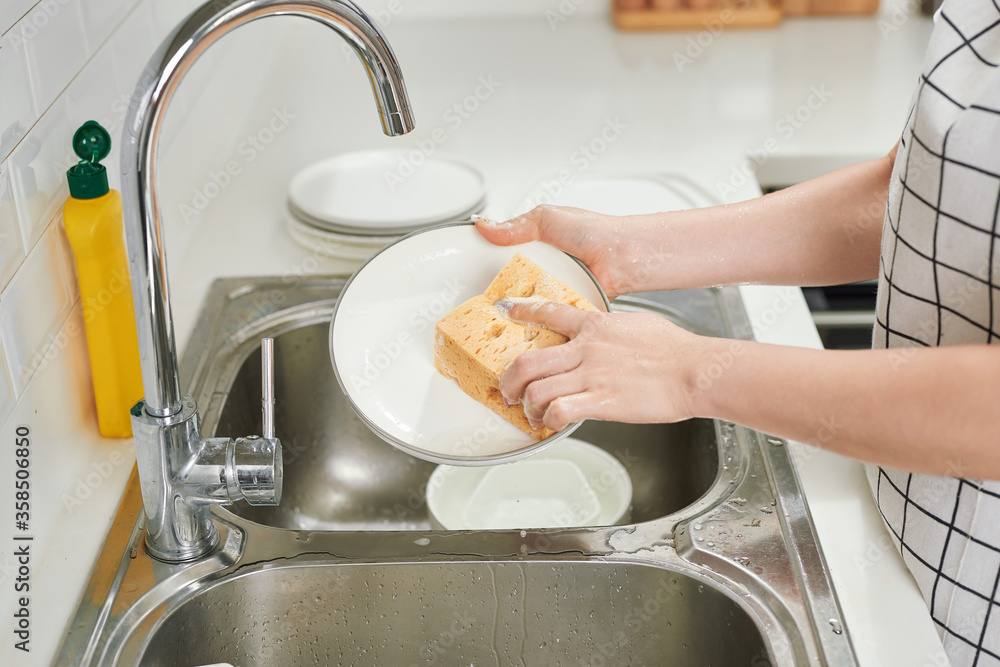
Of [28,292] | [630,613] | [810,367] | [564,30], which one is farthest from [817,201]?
[564,30]

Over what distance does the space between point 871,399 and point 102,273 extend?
72 centimetres

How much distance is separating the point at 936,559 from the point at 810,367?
0.25m

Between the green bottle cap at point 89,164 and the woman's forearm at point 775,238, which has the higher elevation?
the green bottle cap at point 89,164

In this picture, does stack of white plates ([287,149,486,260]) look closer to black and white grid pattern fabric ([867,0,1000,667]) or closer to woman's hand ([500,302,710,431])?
woman's hand ([500,302,710,431])

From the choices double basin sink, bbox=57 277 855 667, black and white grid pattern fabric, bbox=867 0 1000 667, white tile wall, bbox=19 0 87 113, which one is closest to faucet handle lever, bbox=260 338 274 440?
double basin sink, bbox=57 277 855 667

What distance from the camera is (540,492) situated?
4.03 feet

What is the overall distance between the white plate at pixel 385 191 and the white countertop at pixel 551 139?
0.07 m

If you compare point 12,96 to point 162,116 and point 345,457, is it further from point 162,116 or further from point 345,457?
point 345,457

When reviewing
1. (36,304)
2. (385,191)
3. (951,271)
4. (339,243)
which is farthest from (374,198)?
(951,271)

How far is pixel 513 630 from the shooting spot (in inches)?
36.1

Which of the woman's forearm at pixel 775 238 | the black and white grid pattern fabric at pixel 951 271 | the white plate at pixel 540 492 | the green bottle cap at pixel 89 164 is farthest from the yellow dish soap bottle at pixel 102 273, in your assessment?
the black and white grid pattern fabric at pixel 951 271

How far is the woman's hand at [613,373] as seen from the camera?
79 cm

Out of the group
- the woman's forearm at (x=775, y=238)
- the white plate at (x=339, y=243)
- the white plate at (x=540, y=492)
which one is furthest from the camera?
the white plate at (x=339, y=243)

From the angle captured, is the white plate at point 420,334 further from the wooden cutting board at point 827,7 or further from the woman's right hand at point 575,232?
the wooden cutting board at point 827,7
